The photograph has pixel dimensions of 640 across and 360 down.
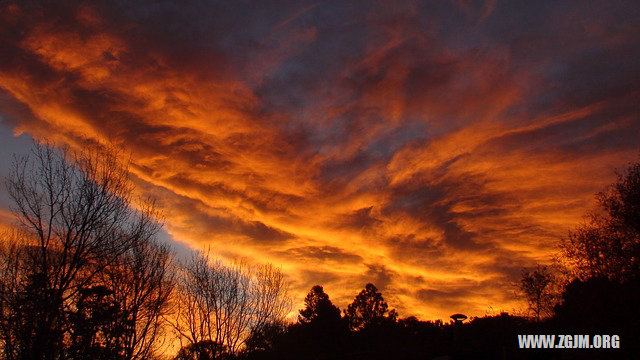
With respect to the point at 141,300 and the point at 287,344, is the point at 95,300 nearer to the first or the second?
the point at 141,300

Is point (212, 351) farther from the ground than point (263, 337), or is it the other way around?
point (263, 337)

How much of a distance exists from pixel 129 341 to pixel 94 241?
8140mm

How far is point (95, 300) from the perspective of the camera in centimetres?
2147

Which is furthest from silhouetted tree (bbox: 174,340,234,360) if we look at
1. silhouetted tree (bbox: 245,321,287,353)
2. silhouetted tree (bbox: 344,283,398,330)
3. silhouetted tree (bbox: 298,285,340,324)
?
silhouetted tree (bbox: 344,283,398,330)

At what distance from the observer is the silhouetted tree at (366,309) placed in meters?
56.0

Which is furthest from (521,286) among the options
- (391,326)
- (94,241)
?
(94,241)

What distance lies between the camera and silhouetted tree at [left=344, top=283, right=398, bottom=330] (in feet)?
184

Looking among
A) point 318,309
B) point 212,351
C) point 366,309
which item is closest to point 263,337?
point 212,351

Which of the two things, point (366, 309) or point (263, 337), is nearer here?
point (263, 337)

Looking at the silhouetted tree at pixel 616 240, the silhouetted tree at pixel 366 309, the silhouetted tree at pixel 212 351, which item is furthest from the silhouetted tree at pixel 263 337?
the silhouetted tree at pixel 616 240

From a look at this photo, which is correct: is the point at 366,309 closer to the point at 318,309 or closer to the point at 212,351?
the point at 318,309

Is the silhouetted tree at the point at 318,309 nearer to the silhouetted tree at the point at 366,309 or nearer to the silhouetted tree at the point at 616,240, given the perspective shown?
the silhouetted tree at the point at 366,309

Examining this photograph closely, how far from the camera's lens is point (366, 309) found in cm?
5681

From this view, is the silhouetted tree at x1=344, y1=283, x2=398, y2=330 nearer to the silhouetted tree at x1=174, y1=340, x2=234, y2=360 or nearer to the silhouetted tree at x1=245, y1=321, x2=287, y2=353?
the silhouetted tree at x1=245, y1=321, x2=287, y2=353
